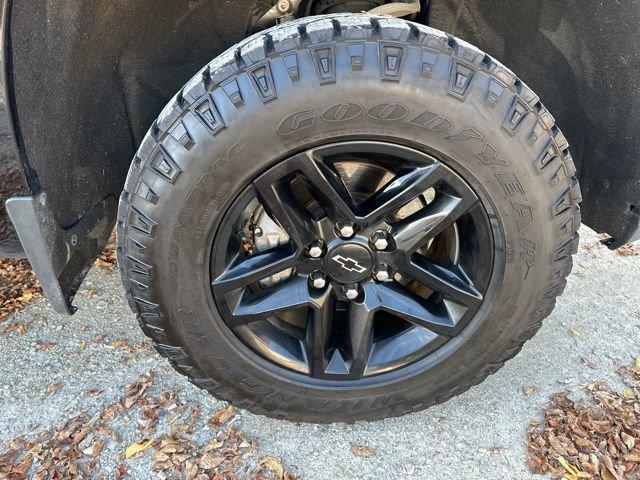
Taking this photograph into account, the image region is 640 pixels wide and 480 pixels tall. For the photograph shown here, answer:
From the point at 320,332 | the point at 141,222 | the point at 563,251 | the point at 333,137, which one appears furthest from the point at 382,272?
the point at 141,222

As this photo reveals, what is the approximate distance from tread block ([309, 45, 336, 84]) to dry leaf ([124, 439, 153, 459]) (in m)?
1.71

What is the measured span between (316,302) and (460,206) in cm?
64

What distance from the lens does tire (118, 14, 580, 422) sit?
1756mm

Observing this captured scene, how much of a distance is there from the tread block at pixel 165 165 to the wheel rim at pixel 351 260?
232 mm

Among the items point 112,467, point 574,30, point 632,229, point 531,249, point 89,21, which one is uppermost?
point 574,30

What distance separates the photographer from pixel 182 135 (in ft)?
5.87

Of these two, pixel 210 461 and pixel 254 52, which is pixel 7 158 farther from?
pixel 210 461

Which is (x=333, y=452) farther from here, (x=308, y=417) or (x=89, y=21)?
(x=89, y=21)

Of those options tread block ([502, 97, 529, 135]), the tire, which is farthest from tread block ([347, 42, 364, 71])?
tread block ([502, 97, 529, 135])

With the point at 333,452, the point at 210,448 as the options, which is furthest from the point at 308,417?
the point at 210,448

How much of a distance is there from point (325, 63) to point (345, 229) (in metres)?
0.58

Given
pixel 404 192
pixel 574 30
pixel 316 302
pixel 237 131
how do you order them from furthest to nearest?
pixel 574 30 → pixel 316 302 → pixel 404 192 → pixel 237 131

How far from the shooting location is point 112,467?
2268mm

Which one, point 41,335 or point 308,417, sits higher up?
point 308,417
